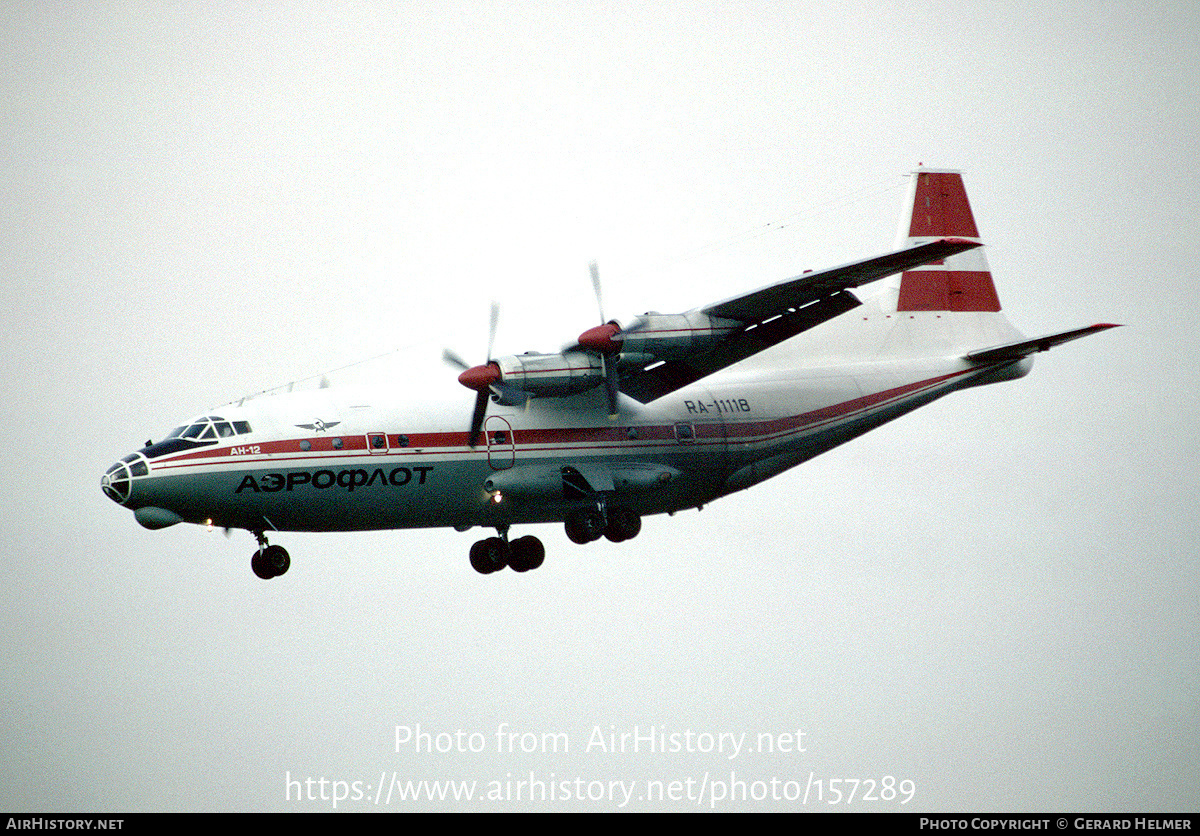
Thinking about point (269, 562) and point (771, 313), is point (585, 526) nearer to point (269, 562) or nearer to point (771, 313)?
point (771, 313)

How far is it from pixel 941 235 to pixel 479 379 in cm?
1201

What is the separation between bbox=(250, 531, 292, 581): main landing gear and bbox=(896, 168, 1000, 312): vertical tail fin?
14804 mm

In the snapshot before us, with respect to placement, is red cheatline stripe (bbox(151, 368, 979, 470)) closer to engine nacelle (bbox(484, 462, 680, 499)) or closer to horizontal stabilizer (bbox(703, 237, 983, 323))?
engine nacelle (bbox(484, 462, 680, 499))

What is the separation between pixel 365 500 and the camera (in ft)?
85.7

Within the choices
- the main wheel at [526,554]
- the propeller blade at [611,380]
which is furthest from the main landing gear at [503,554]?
the propeller blade at [611,380]

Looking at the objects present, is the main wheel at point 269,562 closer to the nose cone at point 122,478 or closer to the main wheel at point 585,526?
the nose cone at point 122,478

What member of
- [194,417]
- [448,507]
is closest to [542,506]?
[448,507]

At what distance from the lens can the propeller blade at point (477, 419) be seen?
2683 cm

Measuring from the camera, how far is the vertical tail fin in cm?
3297

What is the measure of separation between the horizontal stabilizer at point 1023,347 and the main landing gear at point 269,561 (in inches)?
592

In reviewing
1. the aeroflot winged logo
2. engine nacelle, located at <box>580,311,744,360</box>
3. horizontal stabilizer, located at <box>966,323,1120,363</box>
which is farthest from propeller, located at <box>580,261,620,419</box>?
horizontal stabilizer, located at <box>966,323,1120,363</box>
